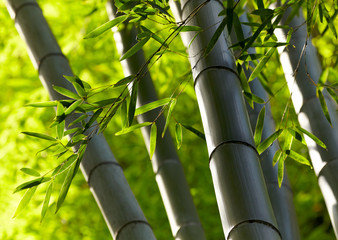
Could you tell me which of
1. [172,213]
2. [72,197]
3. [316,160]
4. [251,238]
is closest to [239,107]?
[251,238]

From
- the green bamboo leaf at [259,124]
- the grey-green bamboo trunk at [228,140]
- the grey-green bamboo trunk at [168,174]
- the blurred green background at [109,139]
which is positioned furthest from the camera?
the blurred green background at [109,139]

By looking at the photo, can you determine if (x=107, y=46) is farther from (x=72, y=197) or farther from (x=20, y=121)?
(x=72, y=197)

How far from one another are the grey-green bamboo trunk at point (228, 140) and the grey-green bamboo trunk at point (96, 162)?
493 millimetres

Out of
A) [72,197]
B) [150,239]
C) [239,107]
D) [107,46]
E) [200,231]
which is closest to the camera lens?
[239,107]

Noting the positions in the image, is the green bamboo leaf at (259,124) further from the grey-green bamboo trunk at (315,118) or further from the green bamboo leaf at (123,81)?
the green bamboo leaf at (123,81)

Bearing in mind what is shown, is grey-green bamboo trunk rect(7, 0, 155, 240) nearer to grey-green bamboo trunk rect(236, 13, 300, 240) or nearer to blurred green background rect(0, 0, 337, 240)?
grey-green bamboo trunk rect(236, 13, 300, 240)

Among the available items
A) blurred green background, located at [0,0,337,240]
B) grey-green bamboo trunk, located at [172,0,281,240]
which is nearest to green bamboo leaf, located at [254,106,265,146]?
grey-green bamboo trunk, located at [172,0,281,240]

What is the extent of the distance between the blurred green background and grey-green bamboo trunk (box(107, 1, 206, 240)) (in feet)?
2.74

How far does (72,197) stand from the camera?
11.3ft

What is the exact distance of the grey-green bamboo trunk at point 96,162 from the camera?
1.93m

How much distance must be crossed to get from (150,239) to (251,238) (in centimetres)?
59

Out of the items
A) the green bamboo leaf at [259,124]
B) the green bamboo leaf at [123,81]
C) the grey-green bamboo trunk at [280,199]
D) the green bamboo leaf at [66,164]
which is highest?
the green bamboo leaf at [123,81]

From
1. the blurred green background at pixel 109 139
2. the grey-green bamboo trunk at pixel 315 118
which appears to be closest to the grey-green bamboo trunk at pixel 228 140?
the grey-green bamboo trunk at pixel 315 118

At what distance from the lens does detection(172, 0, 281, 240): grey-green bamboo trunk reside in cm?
142
